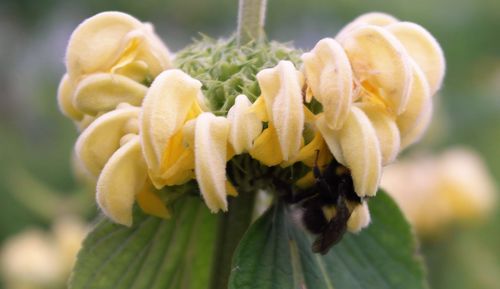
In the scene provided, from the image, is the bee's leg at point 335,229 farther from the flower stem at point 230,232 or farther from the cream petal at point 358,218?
the flower stem at point 230,232

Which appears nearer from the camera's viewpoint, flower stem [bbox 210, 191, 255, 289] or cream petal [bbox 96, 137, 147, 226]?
cream petal [bbox 96, 137, 147, 226]

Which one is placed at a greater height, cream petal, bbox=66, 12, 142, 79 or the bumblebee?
cream petal, bbox=66, 12, 142, 79

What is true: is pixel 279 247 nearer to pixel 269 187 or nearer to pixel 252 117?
pixel 269 187

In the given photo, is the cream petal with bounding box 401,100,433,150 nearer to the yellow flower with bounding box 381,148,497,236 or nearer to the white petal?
the white petal

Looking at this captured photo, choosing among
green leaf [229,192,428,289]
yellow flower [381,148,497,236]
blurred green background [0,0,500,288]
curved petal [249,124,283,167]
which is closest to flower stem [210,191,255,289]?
green leaf [229,192,428,289]

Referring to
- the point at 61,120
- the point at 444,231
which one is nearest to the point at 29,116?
the point at 61,120

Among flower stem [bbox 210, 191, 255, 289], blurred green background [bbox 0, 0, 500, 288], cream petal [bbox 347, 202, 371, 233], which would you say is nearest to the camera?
cream petal [bbox 347, 202, 371, 233]

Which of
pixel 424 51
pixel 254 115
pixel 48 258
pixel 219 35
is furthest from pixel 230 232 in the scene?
pixel 219 35
